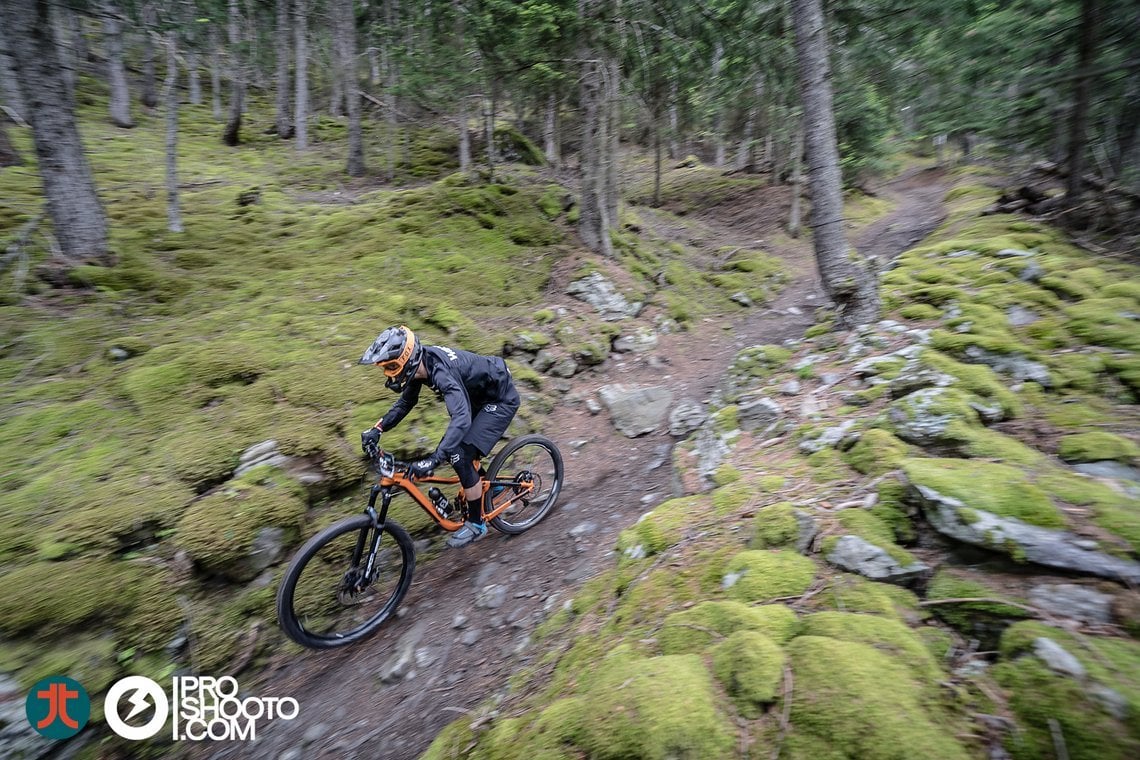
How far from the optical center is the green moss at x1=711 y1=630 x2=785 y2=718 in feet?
7.33

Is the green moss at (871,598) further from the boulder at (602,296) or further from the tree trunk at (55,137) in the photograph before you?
the tree trunk at (55,137)

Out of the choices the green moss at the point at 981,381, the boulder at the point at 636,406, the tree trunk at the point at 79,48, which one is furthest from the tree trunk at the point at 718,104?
the tree trunk at the point at 79,48

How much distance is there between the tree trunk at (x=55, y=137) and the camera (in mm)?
6984

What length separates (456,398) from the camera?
4.80 meters

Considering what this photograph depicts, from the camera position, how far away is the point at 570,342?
9.34m

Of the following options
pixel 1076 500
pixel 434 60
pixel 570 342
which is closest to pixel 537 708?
pixel 1076 500

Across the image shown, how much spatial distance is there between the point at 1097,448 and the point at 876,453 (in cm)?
134

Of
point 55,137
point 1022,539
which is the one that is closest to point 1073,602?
point 1022,539

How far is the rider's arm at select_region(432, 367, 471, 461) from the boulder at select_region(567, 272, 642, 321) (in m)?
5.99

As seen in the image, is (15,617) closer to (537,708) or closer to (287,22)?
(537,708)

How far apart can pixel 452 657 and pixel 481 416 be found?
94.3 inches

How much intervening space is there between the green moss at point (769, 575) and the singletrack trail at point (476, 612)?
1.90 metres

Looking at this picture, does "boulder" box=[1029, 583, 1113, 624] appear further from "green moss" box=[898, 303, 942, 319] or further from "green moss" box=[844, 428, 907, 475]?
"green moss" box=[898, 303, 942, 319]

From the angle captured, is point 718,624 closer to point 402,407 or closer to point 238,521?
point 402,407
